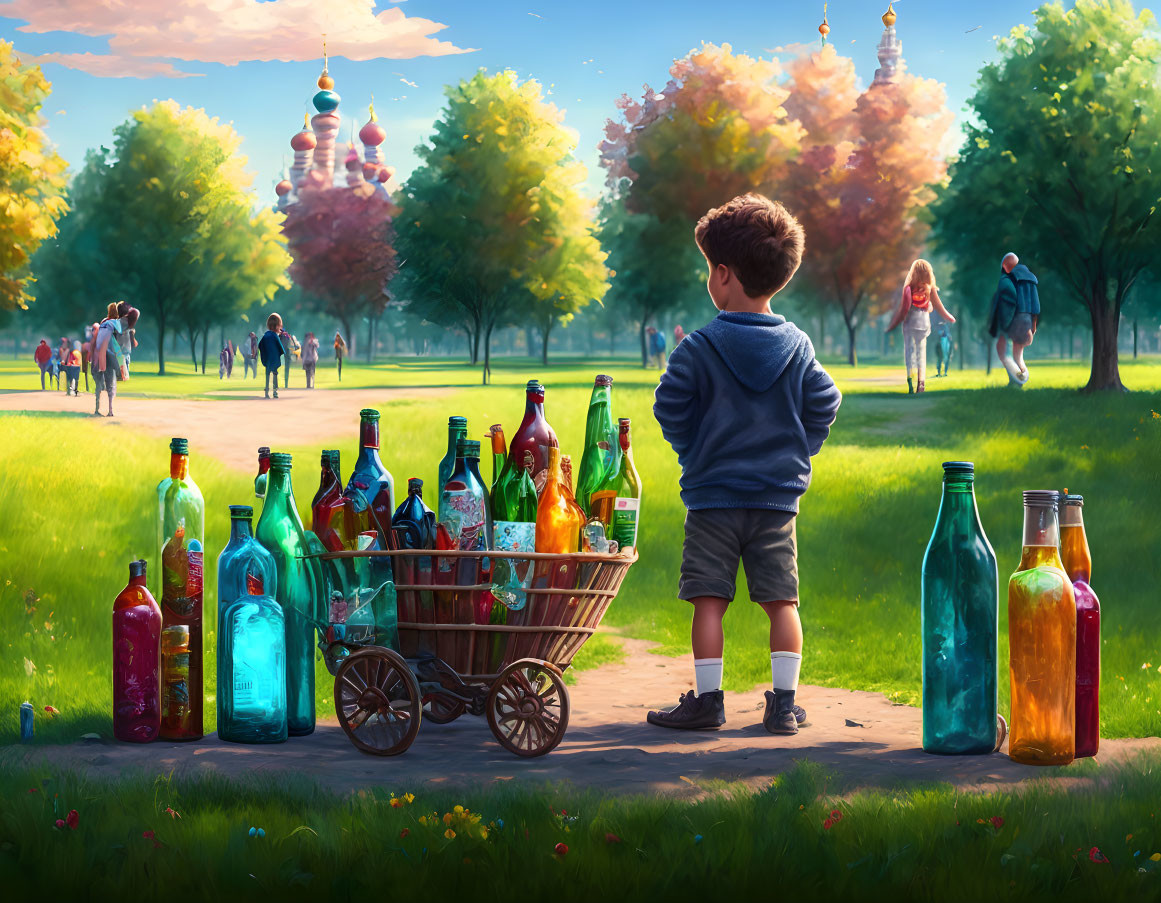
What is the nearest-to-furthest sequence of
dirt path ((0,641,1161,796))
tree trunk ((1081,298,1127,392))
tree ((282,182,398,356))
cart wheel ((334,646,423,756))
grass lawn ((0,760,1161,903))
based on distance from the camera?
1. grass lawn ((0,760,1161,903))
2. dirt path ((0,641,1161,796))
3. cart wheel ((334,646,423,756))
4. tree trunk ((1081,298,1127,392))
5. tree ((282,182,398,356))

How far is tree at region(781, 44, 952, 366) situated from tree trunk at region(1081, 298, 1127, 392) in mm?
14276

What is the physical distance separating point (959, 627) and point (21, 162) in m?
17.0

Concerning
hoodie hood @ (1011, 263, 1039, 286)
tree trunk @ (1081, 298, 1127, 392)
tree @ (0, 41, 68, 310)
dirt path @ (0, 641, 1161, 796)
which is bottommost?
dirt path @ (0, 641, 1161, 796)

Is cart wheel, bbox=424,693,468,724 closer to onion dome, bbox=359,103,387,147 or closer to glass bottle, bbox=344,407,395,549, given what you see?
glass bottle, bbox=344,407,395,549

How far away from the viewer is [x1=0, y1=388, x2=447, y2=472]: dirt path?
505 inches

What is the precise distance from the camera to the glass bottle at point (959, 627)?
13.7ft

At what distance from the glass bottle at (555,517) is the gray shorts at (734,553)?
1.38 feet

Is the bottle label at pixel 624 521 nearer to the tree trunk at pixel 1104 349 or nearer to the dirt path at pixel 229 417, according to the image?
the dirt path at pixel 229 417

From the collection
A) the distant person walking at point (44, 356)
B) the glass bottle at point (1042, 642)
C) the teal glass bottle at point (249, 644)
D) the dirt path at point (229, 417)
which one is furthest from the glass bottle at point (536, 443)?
the distant person walking at point (44, 356)

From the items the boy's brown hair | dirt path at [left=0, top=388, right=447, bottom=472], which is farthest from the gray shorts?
dirt path at [left=0, top=388, right=447, bottom=472]

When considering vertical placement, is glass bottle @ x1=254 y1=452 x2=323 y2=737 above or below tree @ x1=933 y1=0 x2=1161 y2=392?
below

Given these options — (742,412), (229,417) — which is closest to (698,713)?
(742,412)

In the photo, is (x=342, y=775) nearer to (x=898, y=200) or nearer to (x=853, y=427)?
(x=853, y=427)

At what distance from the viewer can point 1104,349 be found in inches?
736
